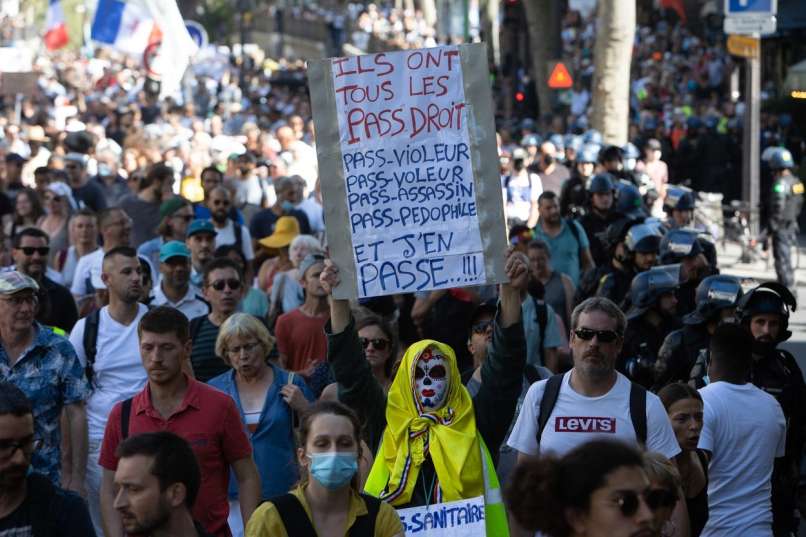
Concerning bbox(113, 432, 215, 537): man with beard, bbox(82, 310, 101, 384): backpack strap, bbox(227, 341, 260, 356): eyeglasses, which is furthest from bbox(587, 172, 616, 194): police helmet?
bbox(113, 432, 215, 537): man with beard

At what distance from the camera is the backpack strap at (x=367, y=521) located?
18.0 ft

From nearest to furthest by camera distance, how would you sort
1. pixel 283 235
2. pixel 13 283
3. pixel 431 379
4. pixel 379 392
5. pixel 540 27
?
pixel 431 379, pixel 379 392, pixel 13 283, pixel 283 235, pixel 540 27

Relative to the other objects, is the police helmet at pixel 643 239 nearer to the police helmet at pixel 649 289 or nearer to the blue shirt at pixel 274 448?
the police helmet at pixel 649 289

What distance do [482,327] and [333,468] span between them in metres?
2.83

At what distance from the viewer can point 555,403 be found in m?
6.48

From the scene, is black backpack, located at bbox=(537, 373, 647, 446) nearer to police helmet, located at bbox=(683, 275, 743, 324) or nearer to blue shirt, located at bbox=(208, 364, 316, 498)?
blue shirt, located at bbox=(208, 364, 316, 498)

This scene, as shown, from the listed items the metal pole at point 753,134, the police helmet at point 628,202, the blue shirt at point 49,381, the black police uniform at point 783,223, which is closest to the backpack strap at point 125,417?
the blue shirt at point 49,381

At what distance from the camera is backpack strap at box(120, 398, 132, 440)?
267 inches

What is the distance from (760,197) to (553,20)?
1108 centimetres

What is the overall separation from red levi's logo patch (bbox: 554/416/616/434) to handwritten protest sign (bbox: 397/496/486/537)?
0.45 m

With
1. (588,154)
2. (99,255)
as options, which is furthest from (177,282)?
(588,154)

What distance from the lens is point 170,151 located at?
A: 20750 mm

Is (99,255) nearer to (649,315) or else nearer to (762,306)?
(649,315)

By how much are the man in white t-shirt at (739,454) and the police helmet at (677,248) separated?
3817mm
